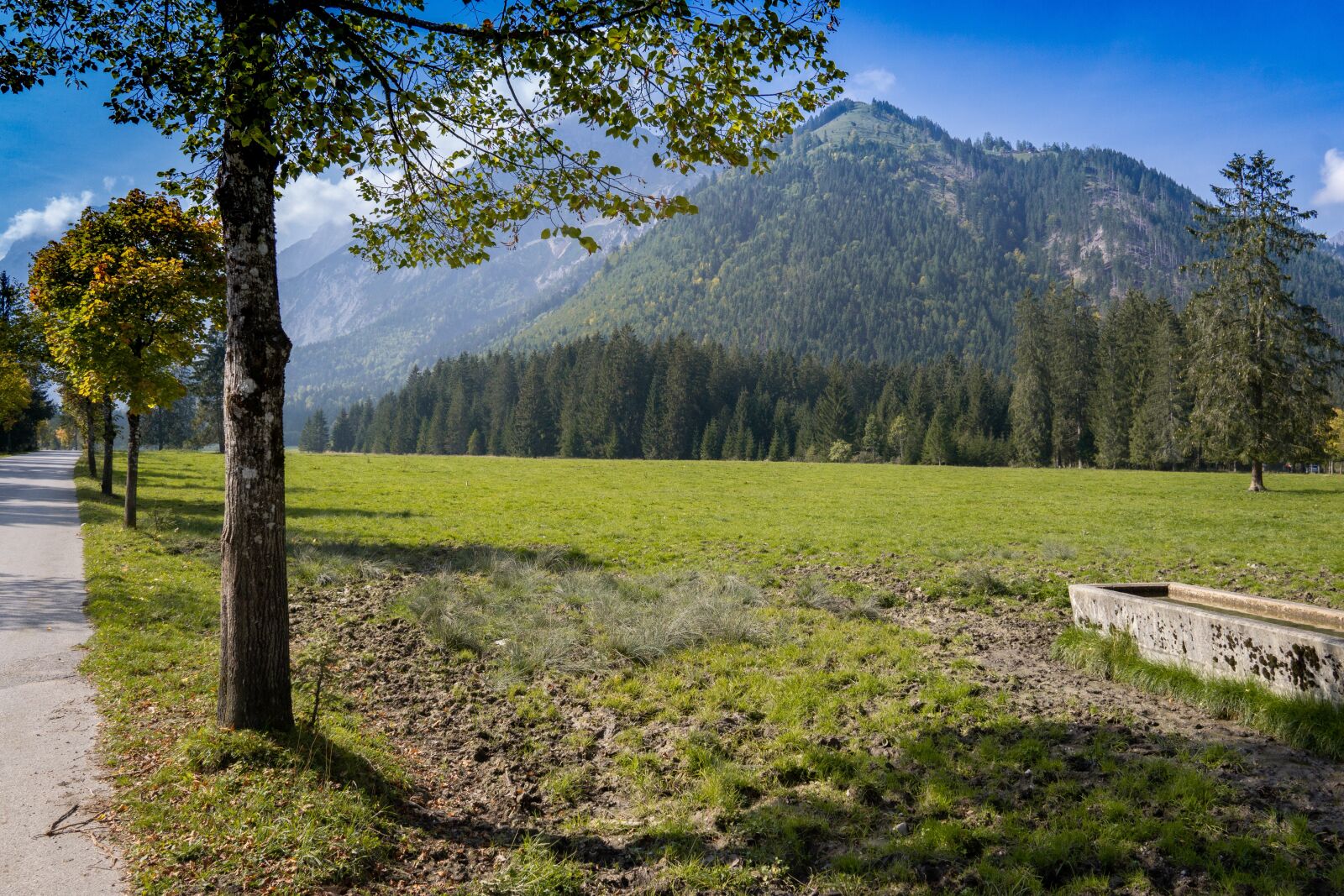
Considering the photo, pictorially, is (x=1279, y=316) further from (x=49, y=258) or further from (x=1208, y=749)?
(x=49, y=258)

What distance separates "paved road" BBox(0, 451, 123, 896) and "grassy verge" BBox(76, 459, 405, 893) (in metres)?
0.19

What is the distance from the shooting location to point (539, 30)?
4918 millimetres

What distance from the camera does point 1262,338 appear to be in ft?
119

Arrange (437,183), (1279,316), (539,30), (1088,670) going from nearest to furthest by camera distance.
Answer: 1. (539,30)
2. (437,183)
3. (1088,670)
4. (1279,316)

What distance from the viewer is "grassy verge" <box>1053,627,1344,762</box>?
5844 millimetres

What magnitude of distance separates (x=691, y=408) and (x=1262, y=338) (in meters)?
71.5

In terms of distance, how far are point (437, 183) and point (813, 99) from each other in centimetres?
370

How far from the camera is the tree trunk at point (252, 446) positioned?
5402 mm

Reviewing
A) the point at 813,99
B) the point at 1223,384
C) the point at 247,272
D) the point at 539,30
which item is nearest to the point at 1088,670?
the point at 813,99

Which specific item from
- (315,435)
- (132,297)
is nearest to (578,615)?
(132,297)

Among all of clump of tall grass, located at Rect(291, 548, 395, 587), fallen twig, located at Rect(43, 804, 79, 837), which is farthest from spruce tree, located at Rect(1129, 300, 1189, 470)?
fallen twig, located at Rect(43, 804, 79, 837)

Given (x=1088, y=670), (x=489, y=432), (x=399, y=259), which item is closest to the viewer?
(x=399, y=259)

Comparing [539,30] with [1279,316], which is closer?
[539,30]

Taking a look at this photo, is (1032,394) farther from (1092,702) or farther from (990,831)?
(990,831)
